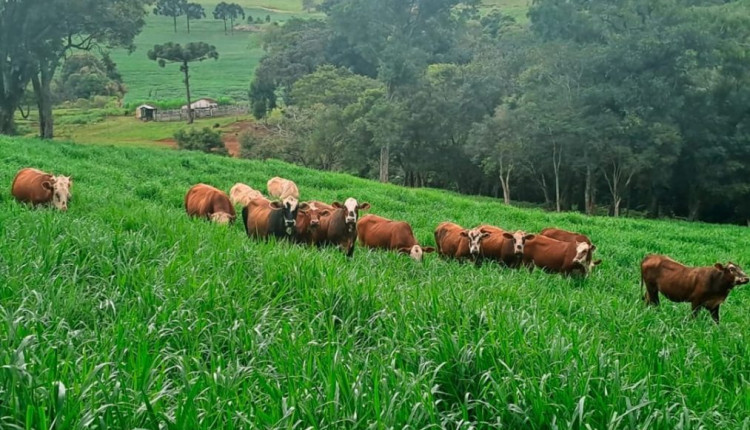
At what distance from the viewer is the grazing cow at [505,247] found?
459 inches

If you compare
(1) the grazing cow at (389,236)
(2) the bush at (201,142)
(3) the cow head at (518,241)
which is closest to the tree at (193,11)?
(2) the bush at (201,142)

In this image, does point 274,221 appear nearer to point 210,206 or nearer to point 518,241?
point 210,206

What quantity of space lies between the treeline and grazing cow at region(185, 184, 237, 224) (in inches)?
994

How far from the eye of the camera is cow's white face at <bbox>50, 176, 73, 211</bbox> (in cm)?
1109

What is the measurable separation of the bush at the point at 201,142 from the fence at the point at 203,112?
23.0 meters

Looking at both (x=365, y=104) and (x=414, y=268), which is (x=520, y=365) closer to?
(x=414, y=268)

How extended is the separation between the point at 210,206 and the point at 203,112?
2738 inches

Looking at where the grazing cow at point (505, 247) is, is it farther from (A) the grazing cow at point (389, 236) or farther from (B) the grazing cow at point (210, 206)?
(B) the grazing cow at point (210, 206)

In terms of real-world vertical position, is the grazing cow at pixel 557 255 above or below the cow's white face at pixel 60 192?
below

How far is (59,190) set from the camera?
1130 cm

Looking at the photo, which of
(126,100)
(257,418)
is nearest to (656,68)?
(257,418)

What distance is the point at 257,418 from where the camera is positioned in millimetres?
3344

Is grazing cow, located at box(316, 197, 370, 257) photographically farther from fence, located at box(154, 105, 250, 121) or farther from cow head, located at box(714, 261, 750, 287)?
fence, located at box(154, 105, 250, 121)

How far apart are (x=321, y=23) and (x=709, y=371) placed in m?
76.4
